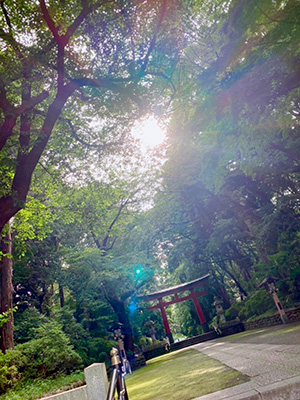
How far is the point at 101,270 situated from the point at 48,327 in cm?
460

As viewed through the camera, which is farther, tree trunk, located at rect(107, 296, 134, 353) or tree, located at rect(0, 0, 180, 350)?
tree trunk, located at rect(107, 296, 134, 353)

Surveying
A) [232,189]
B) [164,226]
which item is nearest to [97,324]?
[164,226]

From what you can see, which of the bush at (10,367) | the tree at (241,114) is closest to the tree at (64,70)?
the tree at (241,114)

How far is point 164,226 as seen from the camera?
17.2 metres

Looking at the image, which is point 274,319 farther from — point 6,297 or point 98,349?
point 6,297

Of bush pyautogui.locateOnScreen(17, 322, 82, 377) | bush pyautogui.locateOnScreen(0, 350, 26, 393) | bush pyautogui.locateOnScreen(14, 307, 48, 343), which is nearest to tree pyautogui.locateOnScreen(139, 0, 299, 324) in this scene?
bush pyautogui.locateOnScreen(17, 322, 82, 377)

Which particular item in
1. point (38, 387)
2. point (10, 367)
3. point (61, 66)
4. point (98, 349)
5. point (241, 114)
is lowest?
point (98, 349)

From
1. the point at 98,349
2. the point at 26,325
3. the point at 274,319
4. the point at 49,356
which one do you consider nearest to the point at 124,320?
the point at 98,349

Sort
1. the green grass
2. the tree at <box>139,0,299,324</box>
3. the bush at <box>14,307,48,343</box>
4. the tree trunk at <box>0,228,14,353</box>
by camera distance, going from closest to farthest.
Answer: the tree at <box>139,0,299,324</box> → the green grass → the tree trunk at <box>0,228,14,353</box> → the bush at <box>14,307,48,343</box>

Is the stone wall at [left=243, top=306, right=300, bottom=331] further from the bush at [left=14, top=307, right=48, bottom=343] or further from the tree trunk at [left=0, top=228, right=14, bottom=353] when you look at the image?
the bush at [left=14, top=307, right=48, bottom=343]

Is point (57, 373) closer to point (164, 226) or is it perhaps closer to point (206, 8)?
point (164, 226)

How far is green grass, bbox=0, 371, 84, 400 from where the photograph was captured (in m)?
5.87

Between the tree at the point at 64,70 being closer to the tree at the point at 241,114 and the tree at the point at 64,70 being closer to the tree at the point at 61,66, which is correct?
the tree at the point at 61,66

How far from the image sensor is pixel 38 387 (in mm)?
6672
